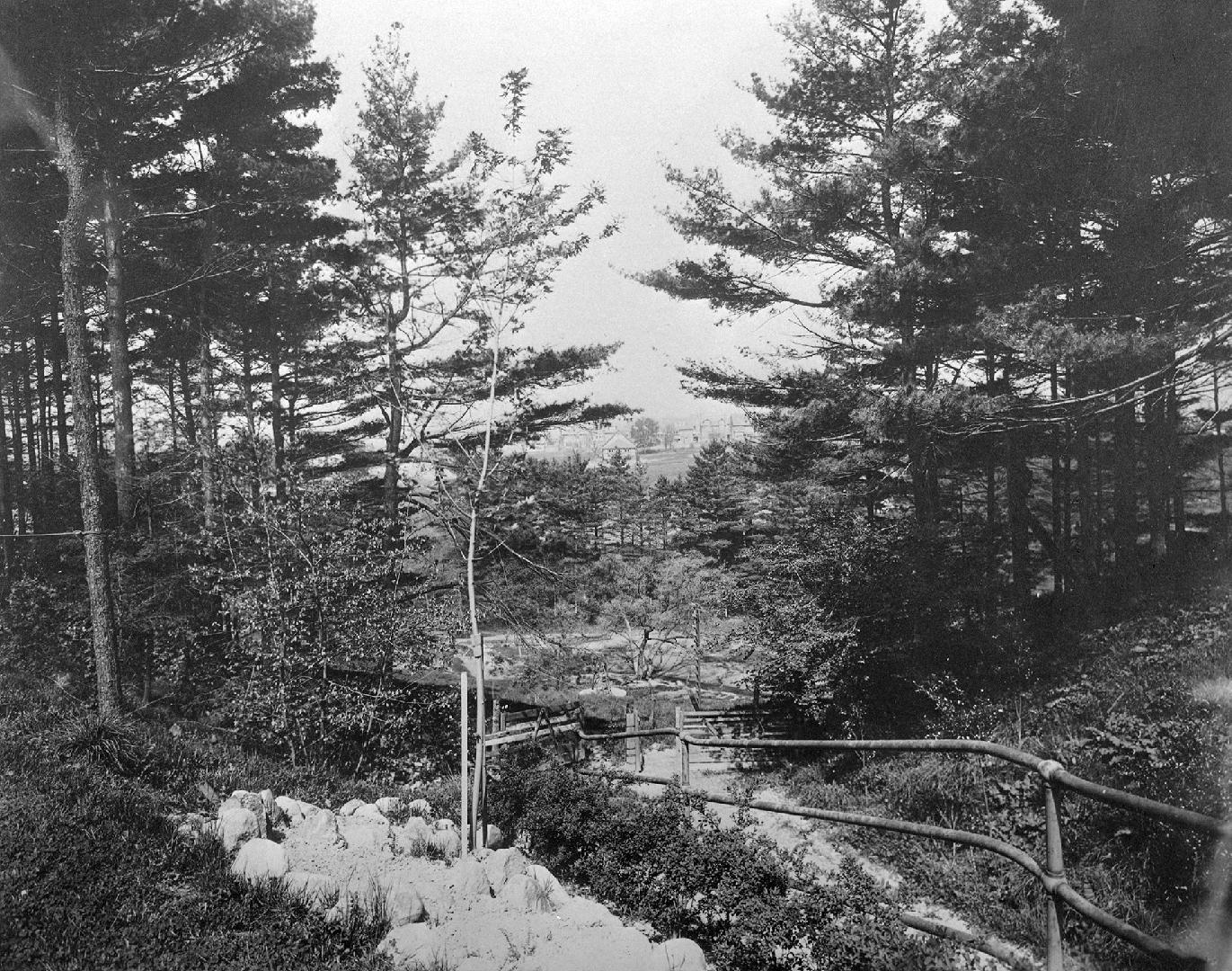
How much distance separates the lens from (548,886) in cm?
483

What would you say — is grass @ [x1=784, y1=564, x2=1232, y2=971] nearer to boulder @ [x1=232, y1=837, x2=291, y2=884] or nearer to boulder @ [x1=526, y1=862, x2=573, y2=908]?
boulder @ [x1=526, y1=862, x2=573, y2=908]

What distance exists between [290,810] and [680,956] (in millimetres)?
4367

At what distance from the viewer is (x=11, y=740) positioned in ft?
23.3

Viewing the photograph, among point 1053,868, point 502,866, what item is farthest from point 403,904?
point 1053,868

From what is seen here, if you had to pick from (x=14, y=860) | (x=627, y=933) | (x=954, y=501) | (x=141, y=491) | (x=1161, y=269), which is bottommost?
(x=627, y=933)

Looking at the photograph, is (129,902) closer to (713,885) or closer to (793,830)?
(713,885)

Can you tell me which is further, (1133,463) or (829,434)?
(829,434)

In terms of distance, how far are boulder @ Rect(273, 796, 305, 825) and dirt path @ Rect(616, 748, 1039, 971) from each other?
3.32 meters

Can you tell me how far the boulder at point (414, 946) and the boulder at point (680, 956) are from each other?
118cm

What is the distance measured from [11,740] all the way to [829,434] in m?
12.9

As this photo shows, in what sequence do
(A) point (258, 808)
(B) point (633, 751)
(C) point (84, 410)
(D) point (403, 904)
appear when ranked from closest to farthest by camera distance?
1. (D) point (403, 904)
2. (A) point (258, 808)
3. (C) point (84, 410)
4. (B) point (633, 751)

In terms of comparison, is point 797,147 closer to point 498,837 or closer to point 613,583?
point 613,583

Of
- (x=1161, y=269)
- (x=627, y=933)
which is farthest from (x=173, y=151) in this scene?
(x=1161, y=269)

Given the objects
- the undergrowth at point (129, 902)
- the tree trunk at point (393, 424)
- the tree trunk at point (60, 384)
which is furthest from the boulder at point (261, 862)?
the tree trunk at point (60, 384)
